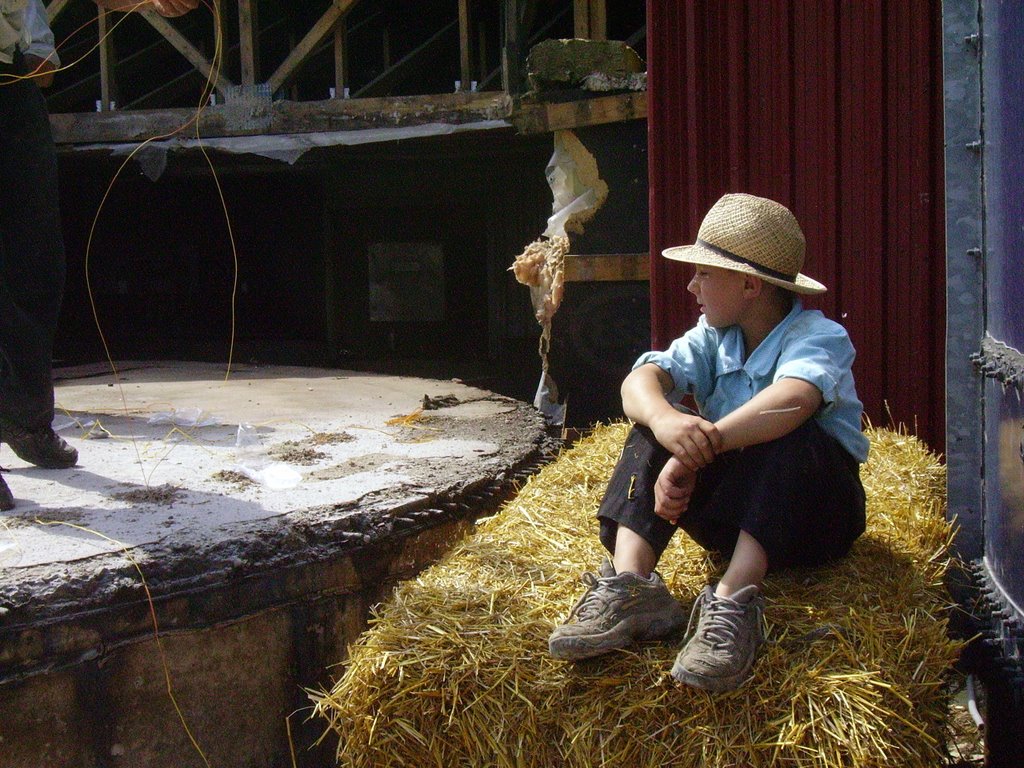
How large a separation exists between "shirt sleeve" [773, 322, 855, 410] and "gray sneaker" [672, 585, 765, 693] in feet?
1.67

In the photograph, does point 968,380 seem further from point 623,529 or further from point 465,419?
point 465,419

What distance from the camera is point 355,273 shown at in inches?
425

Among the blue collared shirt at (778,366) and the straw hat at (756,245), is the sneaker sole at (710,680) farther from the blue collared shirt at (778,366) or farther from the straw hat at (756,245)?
the straw hat at (756,245)

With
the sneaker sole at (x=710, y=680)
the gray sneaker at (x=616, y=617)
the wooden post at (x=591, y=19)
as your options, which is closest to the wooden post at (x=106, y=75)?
the wooden post at (x=591, y=19)

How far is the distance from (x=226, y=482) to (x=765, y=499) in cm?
208

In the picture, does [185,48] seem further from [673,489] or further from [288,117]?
[673,489]

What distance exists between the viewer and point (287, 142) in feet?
26.5

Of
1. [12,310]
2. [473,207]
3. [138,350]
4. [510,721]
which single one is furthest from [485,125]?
[510,721]

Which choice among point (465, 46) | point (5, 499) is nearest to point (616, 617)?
point (5, 499)

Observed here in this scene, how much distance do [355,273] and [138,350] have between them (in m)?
2.44

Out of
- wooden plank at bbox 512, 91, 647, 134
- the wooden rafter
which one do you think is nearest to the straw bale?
wooden plank at bbox 512, 91, 647, 134

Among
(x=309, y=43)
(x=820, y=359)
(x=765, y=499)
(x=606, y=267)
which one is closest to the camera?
(x=765, y=499)

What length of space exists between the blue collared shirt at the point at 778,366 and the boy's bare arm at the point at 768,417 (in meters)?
0.05

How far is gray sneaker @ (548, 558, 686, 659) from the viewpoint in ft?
A: 7.36
